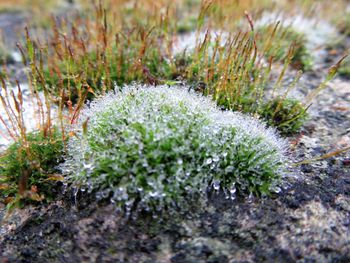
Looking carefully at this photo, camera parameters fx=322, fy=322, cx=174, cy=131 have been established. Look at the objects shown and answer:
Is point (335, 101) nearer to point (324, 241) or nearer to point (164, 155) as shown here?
point (324, 241)

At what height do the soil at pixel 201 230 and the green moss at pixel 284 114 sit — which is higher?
the green moss at pixel 284 114

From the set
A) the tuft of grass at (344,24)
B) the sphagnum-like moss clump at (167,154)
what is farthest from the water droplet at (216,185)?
the tuft of grass at (344,24)

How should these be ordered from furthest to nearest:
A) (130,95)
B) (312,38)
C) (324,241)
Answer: (312,38) < (130,95) < (324,241)

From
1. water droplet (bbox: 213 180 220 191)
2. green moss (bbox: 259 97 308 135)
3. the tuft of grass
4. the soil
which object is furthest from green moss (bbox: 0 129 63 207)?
the tuft of grass

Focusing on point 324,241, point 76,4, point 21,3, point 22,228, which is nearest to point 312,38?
point 324,241

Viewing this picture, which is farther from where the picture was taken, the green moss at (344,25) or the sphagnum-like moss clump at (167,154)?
the green moss at (344,25)

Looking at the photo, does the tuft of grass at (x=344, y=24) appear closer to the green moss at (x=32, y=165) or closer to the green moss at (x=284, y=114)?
the green moss at (x=284, y=114)
